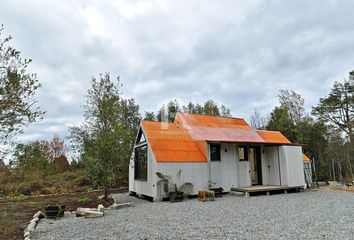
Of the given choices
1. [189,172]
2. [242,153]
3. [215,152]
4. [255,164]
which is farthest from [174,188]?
[255,164]

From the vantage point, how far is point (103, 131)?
12648 millimetres

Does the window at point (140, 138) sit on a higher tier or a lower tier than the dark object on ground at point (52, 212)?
higher

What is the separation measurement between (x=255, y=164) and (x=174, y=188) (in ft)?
17.7

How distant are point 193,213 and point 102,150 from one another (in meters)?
4.39

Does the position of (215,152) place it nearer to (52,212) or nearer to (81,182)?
(52,212)

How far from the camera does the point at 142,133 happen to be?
1212cm

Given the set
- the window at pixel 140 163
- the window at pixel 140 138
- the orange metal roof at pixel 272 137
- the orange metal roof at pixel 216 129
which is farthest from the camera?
the orange metal roof at pixel 272 137

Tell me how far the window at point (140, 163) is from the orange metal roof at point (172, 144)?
81cm

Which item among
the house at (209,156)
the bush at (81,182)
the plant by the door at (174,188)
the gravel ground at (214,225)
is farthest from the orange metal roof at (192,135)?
the bush at (81,182)

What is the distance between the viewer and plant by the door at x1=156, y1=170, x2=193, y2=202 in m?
9.75

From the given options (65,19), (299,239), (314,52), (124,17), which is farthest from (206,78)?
(299,239)

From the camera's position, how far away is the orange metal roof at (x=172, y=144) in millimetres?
10607

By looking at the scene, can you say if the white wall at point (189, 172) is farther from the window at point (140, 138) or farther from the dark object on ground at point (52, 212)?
the dark object on ground at point (52, 212)

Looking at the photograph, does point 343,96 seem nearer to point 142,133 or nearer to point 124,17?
point 142,133
